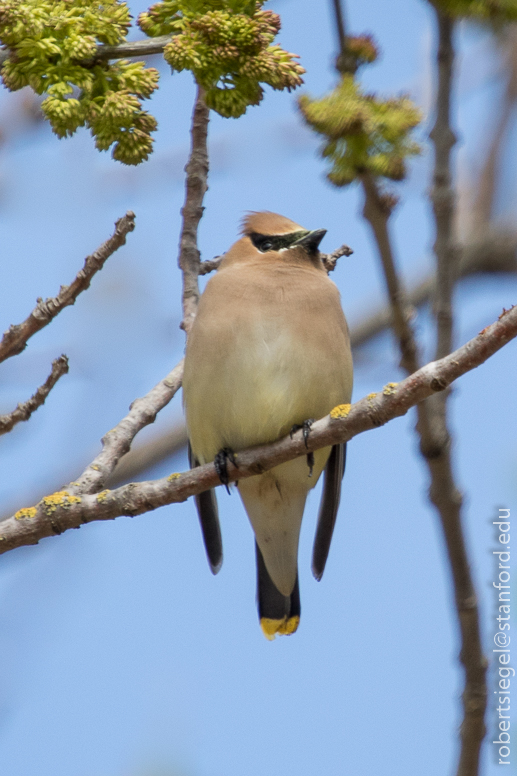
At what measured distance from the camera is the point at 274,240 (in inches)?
201

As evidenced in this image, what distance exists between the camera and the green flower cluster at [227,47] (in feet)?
8.41

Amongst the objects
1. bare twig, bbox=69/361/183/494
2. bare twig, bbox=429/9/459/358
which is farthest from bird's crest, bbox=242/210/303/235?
bare twig, bbox=429/9/459/358

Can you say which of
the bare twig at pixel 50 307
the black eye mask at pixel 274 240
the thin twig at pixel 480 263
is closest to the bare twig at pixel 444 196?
the bare twig at pixel 50 307

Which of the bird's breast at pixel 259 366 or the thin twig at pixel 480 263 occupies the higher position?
the thin twig at pixel 480 263

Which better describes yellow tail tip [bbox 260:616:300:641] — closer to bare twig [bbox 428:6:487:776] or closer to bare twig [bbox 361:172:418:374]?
bare twig [bbox 428:6:487:776]

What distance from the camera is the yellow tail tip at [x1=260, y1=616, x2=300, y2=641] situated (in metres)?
5.13

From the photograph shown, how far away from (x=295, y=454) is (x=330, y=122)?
118cm

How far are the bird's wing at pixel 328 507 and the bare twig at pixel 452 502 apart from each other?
89cm

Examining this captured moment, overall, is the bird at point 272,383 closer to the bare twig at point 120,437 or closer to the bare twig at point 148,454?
the bare twig at point 120,437

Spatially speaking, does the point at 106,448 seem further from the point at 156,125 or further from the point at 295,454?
the point at 156,125

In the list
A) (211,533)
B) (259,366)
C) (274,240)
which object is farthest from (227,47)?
(211,533)

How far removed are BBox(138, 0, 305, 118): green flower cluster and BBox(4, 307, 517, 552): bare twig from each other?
888 millimetres

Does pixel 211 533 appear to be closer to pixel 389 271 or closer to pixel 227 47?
pixel 389 271

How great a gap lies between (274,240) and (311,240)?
234mm
